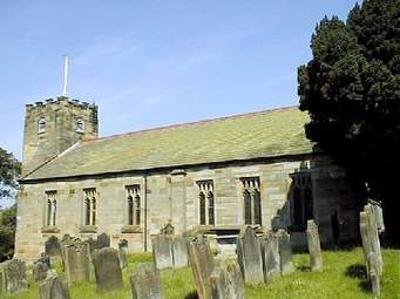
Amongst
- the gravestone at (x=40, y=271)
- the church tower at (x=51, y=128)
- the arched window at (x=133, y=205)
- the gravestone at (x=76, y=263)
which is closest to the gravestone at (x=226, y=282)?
the gravestone at (x=76, y=263)

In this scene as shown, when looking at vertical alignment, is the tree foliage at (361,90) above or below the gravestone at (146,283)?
above

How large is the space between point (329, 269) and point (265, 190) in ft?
31.6

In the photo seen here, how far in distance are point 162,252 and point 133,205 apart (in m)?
11.0

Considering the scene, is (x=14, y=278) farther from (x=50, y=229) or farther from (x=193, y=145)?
(x=50, y=229)

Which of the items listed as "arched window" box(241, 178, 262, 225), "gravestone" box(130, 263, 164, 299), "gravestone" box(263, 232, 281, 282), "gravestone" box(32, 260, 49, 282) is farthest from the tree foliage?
"gravestone" box(32, 260, 49, 282)

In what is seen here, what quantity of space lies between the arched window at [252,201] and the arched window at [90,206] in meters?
9.36

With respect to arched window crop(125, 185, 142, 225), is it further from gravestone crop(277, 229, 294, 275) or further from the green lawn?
gravestone crop(277, 229, 294, 275)

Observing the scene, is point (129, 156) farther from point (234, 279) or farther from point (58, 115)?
point (234, 279)

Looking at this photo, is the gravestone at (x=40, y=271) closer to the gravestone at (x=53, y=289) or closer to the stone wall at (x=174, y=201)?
the gravestone at (x=53, y=289)

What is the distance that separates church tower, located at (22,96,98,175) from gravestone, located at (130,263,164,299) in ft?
88.4

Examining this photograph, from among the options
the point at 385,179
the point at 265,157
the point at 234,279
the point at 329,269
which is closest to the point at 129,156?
the point at 265,157

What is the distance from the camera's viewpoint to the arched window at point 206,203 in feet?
77.1

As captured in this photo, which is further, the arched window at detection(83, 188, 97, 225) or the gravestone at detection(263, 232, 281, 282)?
the arched window at detection(83, 188, 97, 225)

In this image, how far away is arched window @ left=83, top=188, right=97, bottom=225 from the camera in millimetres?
27578
